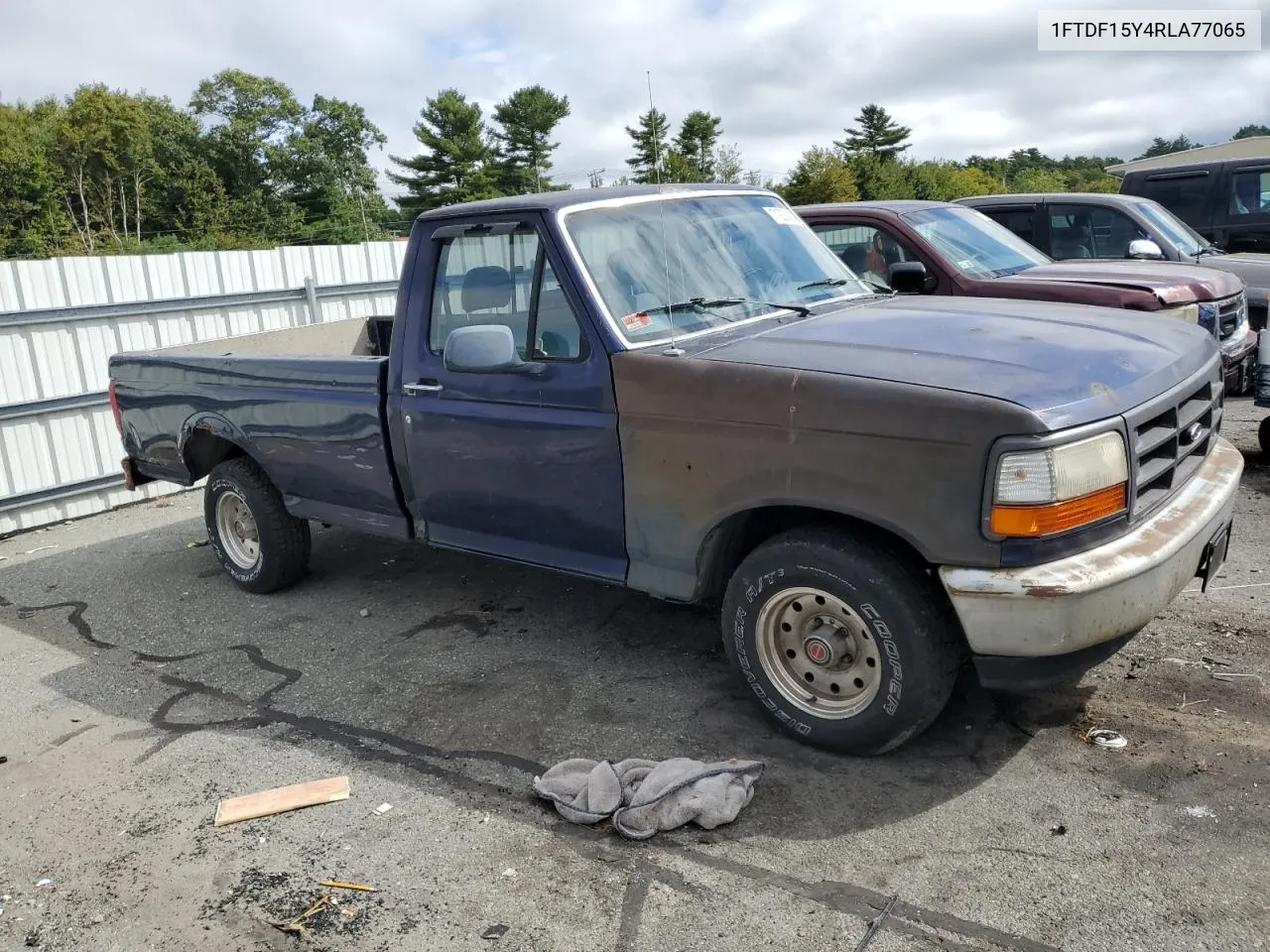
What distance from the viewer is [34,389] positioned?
8.34 metres

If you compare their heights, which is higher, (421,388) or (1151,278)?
(1151,278)

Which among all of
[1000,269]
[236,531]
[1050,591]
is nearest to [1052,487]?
[1050,591]

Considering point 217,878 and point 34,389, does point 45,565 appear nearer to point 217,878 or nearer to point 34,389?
point 34,389

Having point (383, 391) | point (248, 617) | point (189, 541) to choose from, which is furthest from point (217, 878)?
point (189, 541)

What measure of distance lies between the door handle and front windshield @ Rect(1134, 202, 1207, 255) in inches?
300

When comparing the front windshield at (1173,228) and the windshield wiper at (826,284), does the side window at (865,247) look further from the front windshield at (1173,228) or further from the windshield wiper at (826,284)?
the front windshield at (1173,228)

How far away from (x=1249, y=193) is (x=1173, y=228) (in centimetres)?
237

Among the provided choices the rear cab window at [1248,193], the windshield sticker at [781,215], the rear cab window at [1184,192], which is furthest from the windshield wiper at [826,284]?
the rear cab window at [1248,193]

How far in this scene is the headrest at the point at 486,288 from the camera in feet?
14.2

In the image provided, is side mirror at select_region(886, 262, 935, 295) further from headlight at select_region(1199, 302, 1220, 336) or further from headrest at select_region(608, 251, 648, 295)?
headlight at select_region(1199, 302, 1220, 336)

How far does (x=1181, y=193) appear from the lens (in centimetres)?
1148

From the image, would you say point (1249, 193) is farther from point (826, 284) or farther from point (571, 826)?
point (571, 826)

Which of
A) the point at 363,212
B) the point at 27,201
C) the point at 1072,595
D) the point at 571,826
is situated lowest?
the point at 571,826

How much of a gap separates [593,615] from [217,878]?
91.5 inches
